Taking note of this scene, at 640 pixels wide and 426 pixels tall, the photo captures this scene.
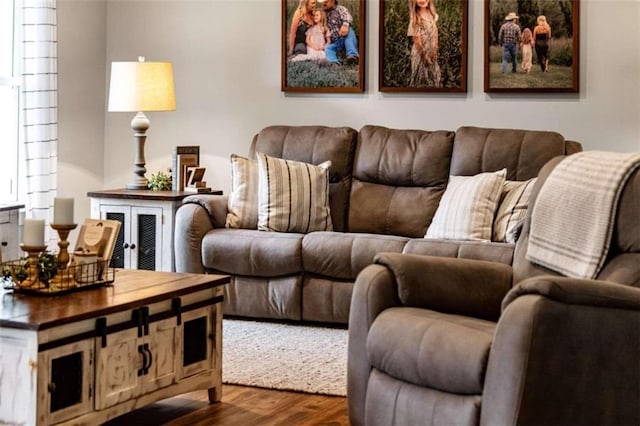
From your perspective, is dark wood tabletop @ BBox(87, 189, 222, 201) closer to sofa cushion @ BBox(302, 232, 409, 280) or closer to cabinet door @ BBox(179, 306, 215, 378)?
sofa cushion @ BBox(302, 232, 409, 280)

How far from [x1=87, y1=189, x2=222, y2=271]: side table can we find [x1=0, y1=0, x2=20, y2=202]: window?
0.60 meters

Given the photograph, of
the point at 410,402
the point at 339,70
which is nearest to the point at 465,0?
the point at 339,70

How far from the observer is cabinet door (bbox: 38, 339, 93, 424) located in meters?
2.96

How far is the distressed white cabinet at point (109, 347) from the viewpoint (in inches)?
117

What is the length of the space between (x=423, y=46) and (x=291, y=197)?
4.11 ft

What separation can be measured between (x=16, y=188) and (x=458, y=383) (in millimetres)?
3956

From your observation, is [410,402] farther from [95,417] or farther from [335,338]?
[335,338]

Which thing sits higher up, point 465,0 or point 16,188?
point 465,0

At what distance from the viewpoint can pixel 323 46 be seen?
239 inches

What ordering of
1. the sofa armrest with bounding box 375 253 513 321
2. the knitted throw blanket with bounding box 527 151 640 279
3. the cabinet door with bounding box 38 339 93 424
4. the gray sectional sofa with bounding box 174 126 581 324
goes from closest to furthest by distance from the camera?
the cabinet door with bounding box 38 339 93 424, the knitted throw blanket with bounding box 527 151 640 279, the sofa armrest with bounding box 375 253 513 321, the gray sectional sofa with bounding box 174 126 581 324

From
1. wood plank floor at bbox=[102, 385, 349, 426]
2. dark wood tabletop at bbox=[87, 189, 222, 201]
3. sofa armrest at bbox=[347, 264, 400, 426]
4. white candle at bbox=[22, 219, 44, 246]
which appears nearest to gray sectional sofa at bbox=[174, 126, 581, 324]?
dark wood tabletop at bbox=[87, 189, 222, 201]

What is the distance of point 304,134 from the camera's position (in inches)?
225

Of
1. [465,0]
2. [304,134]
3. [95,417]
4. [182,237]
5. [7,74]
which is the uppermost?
[465,0]

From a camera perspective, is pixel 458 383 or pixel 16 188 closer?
pixel 458 383
